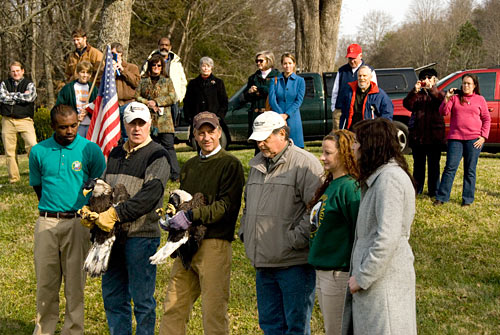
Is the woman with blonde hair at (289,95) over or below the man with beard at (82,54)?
below

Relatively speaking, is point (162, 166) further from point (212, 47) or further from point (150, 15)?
point (212, 47)

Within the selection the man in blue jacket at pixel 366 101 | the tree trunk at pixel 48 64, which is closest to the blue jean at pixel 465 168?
the man in blue jacket at pixel 366 101

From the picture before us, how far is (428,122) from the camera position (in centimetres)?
955

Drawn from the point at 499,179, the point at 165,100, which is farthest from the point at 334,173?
the point at 499,179

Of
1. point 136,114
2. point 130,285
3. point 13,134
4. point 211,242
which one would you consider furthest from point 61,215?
point 13,134

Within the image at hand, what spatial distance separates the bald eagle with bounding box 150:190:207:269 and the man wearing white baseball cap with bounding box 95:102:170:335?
26 cm

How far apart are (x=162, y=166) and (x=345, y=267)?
1.72 metres

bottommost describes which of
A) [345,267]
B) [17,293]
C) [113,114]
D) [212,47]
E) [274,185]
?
[17,293]

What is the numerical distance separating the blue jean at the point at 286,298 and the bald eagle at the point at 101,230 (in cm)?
119

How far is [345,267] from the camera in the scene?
4078mm

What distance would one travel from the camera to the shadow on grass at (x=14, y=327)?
588cm

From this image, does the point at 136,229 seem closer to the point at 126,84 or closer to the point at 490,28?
the point at 126,84

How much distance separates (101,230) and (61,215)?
2.21ft

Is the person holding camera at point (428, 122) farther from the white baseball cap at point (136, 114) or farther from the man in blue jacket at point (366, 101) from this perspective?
the white baseball cap at point (136, 114)
